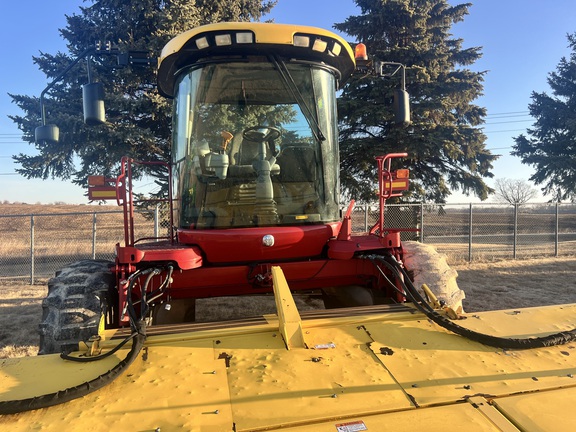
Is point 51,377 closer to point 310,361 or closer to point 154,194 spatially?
point 310,361

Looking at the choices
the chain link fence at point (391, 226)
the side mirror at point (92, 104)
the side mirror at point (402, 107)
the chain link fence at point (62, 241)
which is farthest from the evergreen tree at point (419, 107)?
the side mirror at point (92, 104)

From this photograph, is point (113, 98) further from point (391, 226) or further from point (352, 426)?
point (352, 426)

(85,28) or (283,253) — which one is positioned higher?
(85,28)

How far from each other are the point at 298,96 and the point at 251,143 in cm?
56

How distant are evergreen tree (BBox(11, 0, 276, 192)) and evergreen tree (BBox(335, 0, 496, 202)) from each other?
509 cm

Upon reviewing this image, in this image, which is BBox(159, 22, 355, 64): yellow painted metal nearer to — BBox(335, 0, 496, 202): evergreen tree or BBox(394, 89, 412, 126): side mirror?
BBox(394, 89, 412, 126): side mirror

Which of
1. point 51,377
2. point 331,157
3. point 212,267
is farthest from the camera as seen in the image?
point 331,157

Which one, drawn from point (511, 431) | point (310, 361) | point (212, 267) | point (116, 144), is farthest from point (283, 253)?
point (116, 144)

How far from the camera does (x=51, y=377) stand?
6.70 ft

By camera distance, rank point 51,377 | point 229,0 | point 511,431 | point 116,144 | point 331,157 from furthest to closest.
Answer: point 229,0 < point 116,144 < point 331,157 < point 51,377 < point 511,431

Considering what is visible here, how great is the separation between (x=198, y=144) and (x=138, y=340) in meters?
1.79

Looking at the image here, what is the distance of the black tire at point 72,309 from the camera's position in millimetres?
2828

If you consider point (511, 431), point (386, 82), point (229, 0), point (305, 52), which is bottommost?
point (511, 431)

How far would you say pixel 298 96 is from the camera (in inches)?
A: 137
